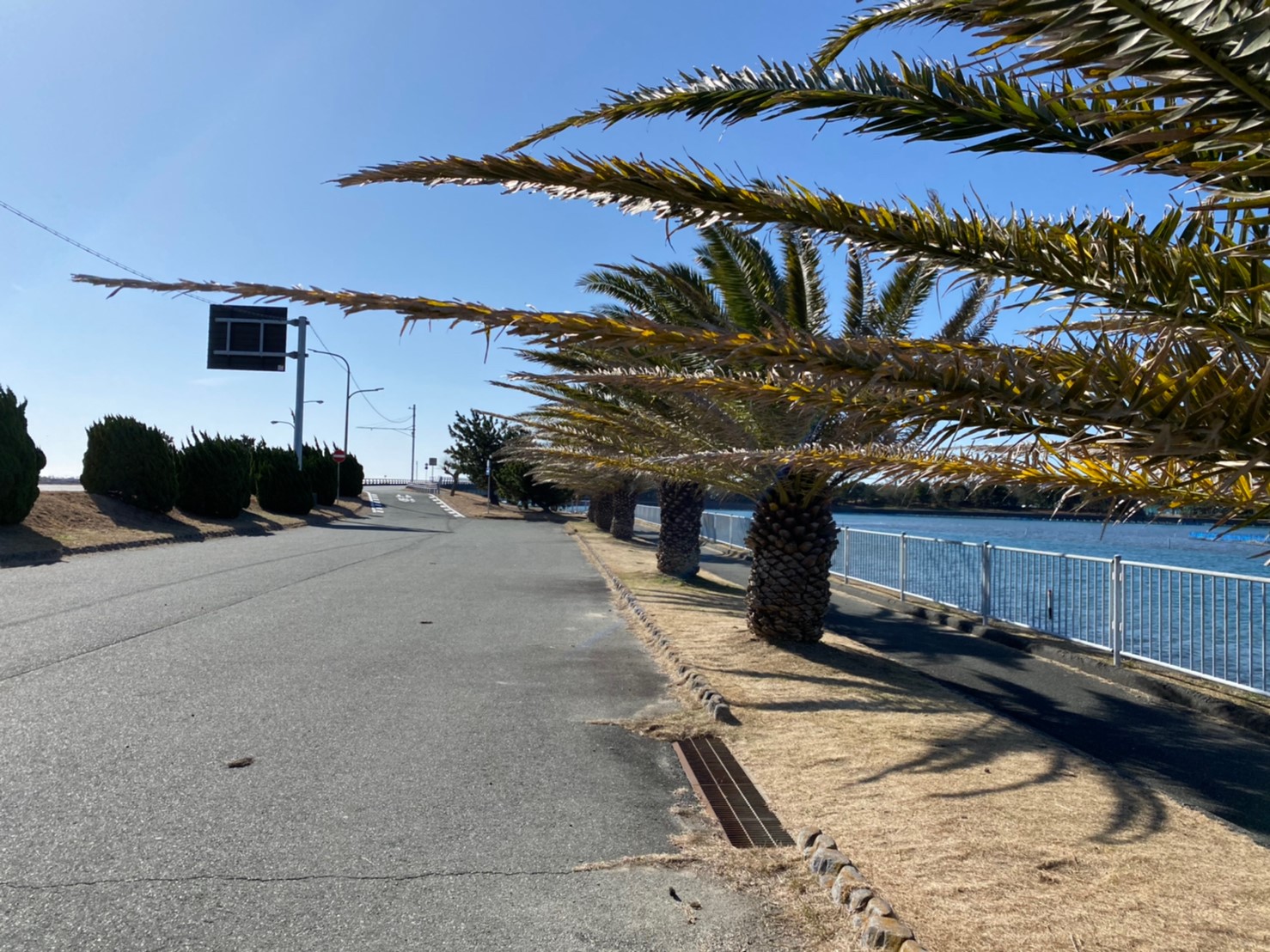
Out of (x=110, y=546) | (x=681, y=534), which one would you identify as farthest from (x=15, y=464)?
(x=681, y=534)

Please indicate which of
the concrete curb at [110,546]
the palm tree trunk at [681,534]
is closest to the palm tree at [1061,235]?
the palm tree trunk at [681,534]

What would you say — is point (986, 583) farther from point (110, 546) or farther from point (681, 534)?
point (110, 546)

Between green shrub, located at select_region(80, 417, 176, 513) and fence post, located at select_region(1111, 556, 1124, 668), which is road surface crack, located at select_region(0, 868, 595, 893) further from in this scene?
green shrub, located at select_region(80, 417, 176, 513)

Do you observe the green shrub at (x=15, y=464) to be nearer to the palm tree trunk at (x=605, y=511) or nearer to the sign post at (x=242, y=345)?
the sign post at (x=242, y=345)

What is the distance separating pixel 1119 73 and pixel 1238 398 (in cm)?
120

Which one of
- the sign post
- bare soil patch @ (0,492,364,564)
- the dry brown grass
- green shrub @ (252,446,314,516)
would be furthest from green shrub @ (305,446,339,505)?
the dry brown grass

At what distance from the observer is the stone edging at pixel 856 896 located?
3.17m

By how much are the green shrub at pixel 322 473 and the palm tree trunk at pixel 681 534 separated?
1046 inches

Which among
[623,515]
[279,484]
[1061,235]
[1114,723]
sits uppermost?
[1061,235]

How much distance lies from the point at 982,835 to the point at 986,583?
9092mm

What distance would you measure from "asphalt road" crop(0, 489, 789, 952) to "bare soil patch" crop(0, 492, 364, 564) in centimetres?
817

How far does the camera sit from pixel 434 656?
8648 mm

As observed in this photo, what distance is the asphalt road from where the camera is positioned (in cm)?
335

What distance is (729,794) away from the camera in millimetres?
4949
